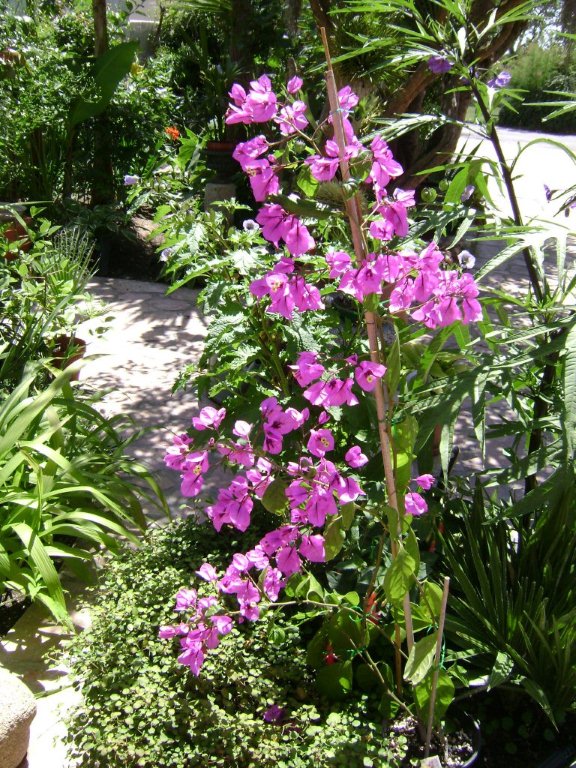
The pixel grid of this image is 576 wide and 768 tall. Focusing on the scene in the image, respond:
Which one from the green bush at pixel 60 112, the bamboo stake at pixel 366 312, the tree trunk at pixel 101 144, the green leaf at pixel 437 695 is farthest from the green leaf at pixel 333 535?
the tree trunk at pixel 101 144

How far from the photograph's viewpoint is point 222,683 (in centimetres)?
225

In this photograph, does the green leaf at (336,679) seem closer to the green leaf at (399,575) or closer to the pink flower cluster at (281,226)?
the green leaf at (399,575)

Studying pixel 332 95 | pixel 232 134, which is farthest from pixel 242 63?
pixel 332 95

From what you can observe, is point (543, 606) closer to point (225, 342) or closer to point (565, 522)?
point (565, 522)

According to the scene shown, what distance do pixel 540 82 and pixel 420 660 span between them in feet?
103

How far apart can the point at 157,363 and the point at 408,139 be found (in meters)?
4.05

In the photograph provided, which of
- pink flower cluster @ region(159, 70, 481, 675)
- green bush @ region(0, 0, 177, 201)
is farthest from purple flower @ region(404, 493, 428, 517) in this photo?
green bush @ region(0, 0, 177, 201)

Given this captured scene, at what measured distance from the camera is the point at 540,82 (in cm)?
2953

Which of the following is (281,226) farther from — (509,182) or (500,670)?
(500,670)

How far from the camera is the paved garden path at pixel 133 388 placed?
272 centimetres

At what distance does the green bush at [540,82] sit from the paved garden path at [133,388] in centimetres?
2031

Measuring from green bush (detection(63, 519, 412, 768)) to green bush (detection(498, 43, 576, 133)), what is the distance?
89.5 feet

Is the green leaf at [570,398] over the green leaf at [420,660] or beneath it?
over

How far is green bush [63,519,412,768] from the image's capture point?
2.06 meters
